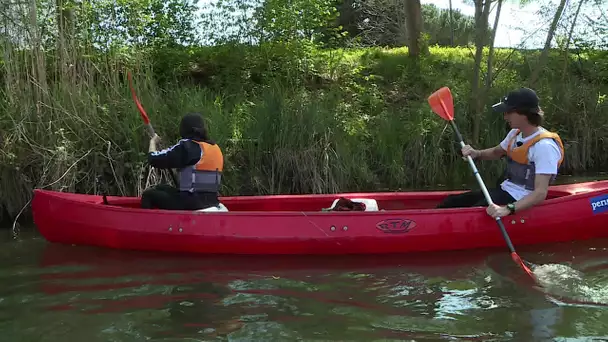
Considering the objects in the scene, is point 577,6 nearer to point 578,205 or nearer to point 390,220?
point 578,205

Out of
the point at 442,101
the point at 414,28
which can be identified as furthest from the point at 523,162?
the point at 414,28

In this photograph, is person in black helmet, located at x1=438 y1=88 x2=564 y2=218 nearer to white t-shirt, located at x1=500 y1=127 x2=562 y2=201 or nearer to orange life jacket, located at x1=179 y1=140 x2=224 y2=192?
white t-shirt, located at x1=500 y1=127 x2=562 y2=201

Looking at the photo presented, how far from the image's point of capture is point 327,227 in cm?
489

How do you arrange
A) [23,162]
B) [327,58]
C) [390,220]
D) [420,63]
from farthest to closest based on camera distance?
[420,63]
[327,58]
[23,162]
[390,220]

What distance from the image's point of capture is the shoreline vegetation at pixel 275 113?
649 cm

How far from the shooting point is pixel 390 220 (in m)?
4.87

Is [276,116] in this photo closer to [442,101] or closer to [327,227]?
[442,101]

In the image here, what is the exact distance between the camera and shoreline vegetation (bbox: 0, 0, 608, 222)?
6.49m

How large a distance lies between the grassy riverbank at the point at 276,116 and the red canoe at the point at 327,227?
137 cm

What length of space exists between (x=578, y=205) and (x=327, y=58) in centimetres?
558

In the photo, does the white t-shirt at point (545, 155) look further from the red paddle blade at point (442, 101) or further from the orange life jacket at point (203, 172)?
the orange life jacket at point (203, 172)

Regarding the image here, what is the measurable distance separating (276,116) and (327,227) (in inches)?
114

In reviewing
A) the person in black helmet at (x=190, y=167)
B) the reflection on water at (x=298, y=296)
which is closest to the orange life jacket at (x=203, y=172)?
the person in black helmet at (x=190, y=167)

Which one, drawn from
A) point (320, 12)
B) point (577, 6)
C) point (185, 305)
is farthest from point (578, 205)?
point (577, 6)
